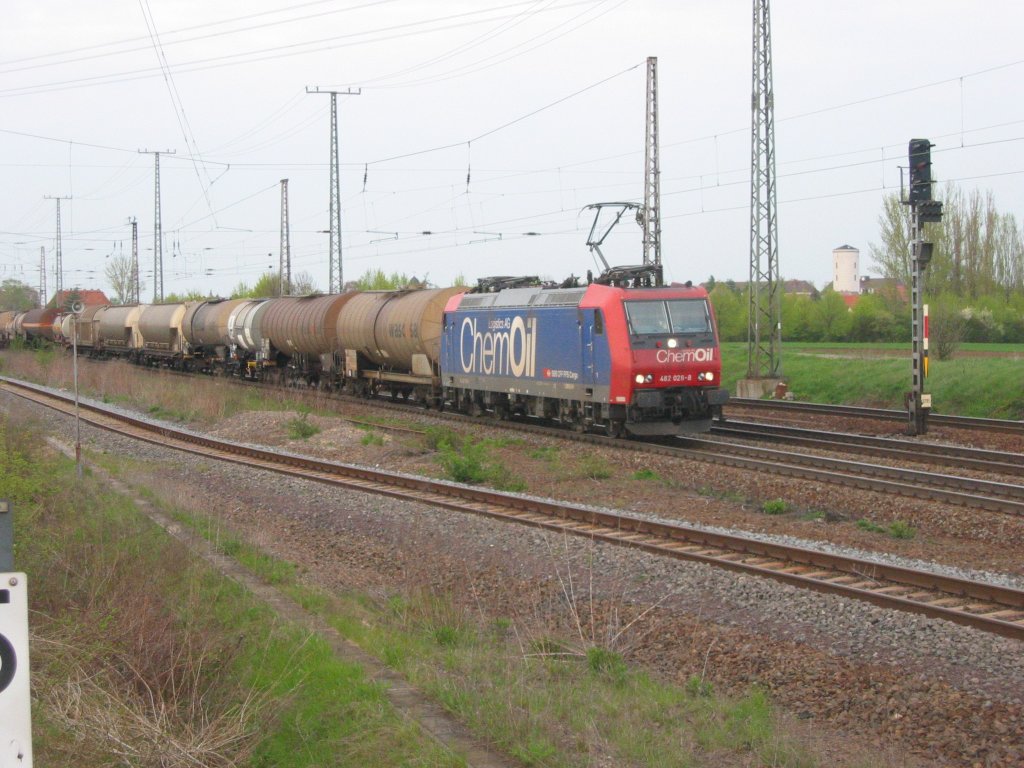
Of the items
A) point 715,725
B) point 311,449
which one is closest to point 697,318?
point 311,449

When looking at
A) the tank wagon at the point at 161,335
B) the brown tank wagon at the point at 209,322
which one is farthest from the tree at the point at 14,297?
the brown tank wagon at the point at 209,322

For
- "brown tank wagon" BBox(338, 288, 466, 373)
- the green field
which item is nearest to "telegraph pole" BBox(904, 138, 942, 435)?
the green field

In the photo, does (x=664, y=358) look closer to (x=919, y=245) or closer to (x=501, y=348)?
(x=501, y=348)

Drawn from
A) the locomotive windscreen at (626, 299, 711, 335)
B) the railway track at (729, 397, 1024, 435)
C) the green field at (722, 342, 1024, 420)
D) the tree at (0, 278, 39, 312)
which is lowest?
the railway track at (729, 397, 1024, 435)

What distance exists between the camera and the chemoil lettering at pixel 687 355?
20.5 m

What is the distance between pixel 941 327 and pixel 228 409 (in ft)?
80.8

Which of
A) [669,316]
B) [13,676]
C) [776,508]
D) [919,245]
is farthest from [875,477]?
[13,676]

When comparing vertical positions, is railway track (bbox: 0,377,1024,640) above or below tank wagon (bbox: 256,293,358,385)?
below

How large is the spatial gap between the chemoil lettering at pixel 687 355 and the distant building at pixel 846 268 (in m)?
142

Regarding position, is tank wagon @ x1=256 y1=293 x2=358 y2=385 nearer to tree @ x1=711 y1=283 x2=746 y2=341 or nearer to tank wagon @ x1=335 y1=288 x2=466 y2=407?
tank wagon @ x1=335 y1=288 x2=466 y2=407

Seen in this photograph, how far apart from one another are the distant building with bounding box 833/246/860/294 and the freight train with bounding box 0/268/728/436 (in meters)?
128

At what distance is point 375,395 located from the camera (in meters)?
34.6

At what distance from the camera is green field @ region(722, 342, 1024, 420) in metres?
28.2

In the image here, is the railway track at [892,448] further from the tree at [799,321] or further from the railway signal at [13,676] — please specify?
the tree at [799,321]
